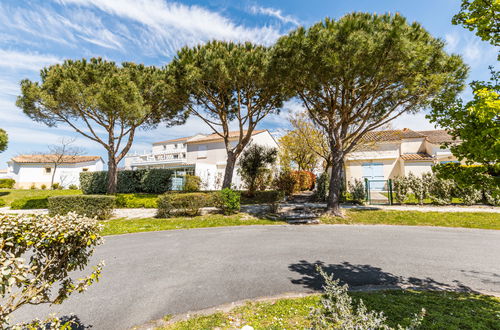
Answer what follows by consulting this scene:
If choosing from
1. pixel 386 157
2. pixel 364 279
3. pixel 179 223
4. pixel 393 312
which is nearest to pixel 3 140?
pixel 179 223

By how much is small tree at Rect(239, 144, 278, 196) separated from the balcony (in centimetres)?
1697

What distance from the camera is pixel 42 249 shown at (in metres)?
2.63

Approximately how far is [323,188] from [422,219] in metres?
6.92

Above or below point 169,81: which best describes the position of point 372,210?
below

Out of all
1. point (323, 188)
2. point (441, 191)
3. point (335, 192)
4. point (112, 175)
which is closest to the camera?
point (335, 192)

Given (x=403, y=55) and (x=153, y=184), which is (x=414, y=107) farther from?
(x=153, y=184)

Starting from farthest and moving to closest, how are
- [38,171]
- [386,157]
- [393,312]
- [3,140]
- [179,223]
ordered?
[38,171] < [386,157] < [3,140] < [179,223] < [393,312]

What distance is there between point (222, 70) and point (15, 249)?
12645 mm

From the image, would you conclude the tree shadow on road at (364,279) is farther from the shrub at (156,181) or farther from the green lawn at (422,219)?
the shrub at (156,181)

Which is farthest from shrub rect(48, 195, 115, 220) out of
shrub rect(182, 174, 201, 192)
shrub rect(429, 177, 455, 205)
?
shrub rect(429, 177, 455, 205)

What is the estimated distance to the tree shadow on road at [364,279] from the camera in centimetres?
446

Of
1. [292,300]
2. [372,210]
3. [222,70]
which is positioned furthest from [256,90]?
[292,300]

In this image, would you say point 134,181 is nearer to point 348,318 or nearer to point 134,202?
point 134,202

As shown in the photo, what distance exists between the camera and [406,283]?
4609 mm
